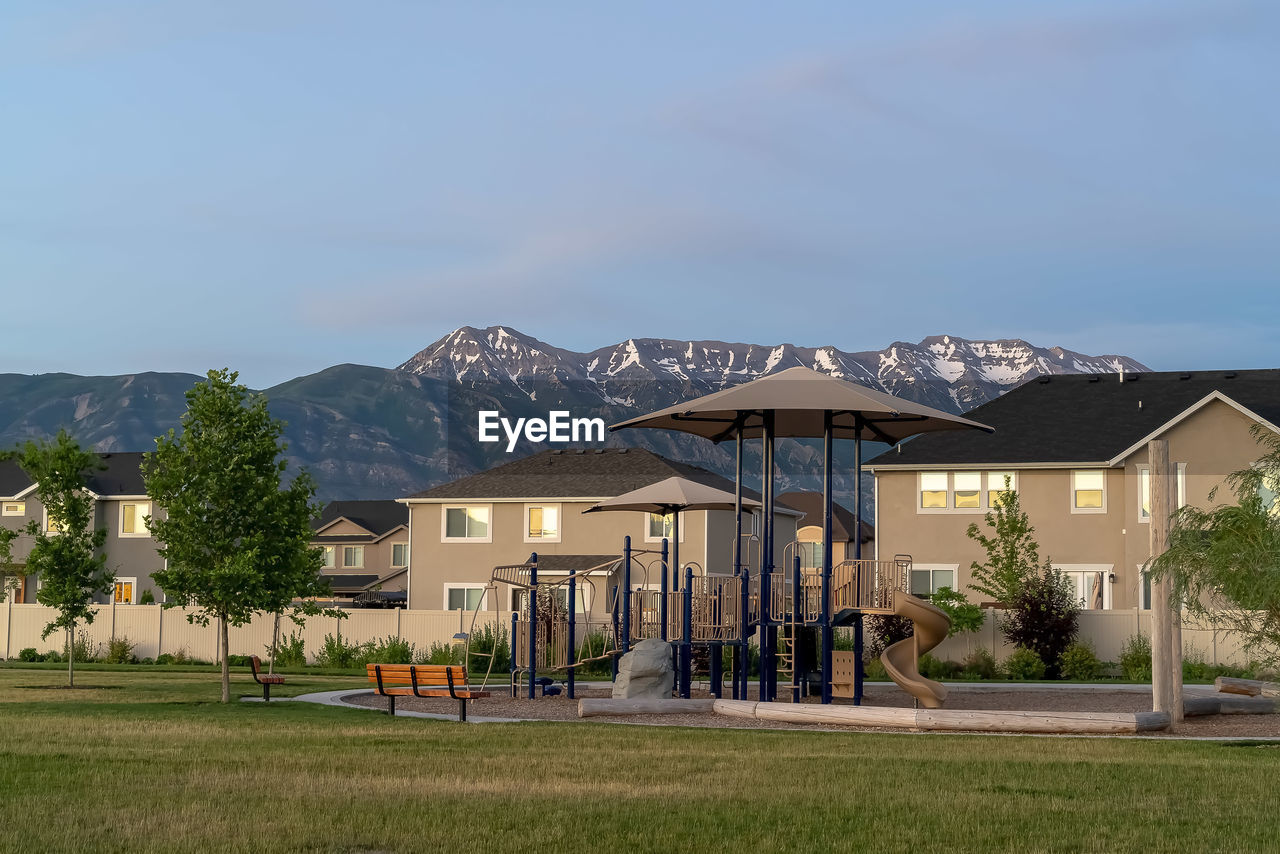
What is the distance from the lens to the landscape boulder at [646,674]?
888 inches

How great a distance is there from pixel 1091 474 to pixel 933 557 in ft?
17.7

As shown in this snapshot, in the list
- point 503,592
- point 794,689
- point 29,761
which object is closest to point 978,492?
point 503,592

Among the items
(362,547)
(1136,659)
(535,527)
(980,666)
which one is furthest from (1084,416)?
(362,547)

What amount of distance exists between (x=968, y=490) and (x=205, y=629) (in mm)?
23851

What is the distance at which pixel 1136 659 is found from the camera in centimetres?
3525

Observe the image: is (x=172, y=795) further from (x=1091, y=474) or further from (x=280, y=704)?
(x=1091, y=474)

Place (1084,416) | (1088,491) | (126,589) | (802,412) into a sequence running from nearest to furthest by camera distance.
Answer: (802,412)
(1088,491)
(1084,416)
(126,589)

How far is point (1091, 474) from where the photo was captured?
147 ft

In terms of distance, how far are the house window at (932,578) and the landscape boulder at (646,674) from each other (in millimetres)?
24299

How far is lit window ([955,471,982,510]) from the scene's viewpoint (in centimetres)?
4622

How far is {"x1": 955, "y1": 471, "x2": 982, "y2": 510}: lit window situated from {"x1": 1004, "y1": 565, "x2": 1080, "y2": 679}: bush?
365 inches

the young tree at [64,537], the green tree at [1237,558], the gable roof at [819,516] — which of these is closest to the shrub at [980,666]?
the green tree at [1237,558]

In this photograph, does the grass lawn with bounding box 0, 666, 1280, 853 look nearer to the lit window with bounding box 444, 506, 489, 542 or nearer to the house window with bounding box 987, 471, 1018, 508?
the house window with bounding box 987, 471, 1018, 508

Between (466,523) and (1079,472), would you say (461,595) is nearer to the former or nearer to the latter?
(466,523)
